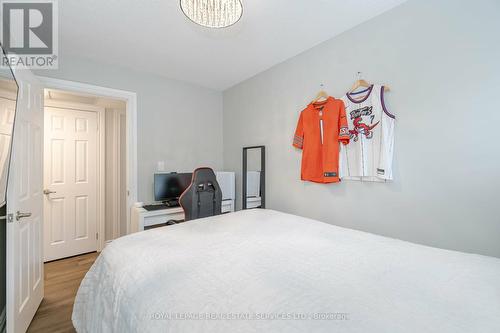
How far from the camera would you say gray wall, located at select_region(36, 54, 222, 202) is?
251 centimetres

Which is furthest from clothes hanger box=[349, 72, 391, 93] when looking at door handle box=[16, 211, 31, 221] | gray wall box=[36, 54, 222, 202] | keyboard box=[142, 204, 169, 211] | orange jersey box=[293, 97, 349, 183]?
door handle box=[16, 211, 31, 221]

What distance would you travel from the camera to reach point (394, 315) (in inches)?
27.1

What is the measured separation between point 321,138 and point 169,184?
77.3 inches

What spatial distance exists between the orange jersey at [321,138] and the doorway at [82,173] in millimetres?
2319

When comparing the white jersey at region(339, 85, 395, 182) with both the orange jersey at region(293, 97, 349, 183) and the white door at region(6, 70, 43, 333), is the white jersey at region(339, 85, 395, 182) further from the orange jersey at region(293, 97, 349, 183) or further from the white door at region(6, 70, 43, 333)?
the white door at region(6, 70, 43, 333)

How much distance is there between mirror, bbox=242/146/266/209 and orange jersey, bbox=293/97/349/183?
0.61 m

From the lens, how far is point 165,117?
9.81 ft

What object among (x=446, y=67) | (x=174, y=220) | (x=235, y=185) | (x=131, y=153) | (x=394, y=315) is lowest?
(x=174, y=220)

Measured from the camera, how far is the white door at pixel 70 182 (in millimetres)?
2963

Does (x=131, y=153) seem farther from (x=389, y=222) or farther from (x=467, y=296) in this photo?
(x=467, y=296)

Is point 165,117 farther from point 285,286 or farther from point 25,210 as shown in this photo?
point 285,286

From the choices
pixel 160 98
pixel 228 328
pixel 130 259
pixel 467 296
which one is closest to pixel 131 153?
pixel 160 98

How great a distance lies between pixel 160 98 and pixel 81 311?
7.86 ft

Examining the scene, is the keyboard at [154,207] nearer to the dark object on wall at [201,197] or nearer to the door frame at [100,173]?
the dark object on wall at [201,197]
